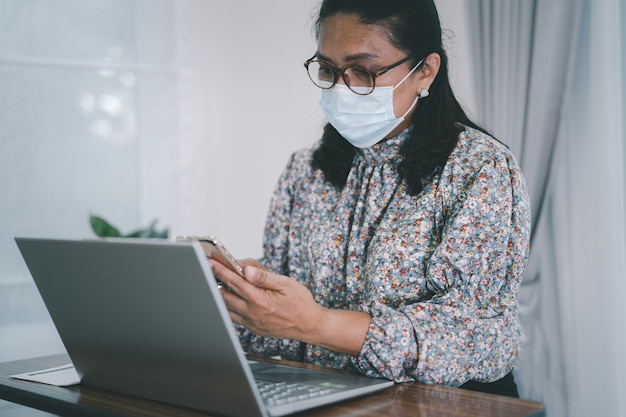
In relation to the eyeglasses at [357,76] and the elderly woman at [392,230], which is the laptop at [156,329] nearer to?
the elderly woman at [392,230]

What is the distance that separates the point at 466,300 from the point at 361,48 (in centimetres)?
53

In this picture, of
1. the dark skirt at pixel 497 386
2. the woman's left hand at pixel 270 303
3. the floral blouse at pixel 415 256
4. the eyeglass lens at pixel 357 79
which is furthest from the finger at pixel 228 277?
the eyeglass lens at pixel 357 79

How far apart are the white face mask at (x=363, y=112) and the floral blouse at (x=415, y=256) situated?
4 cm

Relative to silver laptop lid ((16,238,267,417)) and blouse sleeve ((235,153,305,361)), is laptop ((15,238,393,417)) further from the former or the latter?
blouse sleeve ((235,153,305,361))

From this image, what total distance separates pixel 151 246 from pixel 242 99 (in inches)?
97.2

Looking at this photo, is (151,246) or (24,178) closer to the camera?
(151,246)

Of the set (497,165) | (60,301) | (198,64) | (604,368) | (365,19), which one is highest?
(198,64)

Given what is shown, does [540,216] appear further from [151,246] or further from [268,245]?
[151,246]

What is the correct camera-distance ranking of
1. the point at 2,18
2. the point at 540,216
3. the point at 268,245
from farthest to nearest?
the point at 2,18
the point at 540,216
the point at 268,245

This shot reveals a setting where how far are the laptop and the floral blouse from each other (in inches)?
Result: 4.3

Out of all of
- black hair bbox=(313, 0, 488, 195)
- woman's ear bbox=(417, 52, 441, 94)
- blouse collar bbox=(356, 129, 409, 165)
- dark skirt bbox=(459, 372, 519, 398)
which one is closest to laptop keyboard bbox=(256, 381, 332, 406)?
dark skirt bbox=(459, 372, 519, 398)

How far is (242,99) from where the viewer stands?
127 inches

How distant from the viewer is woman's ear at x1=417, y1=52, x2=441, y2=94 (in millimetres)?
1507

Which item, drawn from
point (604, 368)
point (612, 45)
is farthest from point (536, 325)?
point (612, 45)
